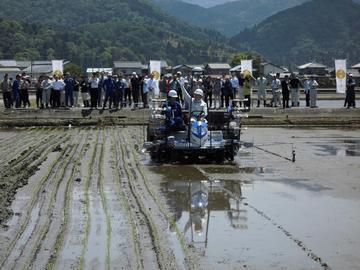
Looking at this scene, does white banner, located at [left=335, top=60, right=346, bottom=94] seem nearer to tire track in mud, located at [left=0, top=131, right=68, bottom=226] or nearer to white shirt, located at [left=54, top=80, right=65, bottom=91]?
white shirt, located at [left=54, top=80, right=65, bottom=91]

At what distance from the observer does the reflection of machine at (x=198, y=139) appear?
18.4 metres

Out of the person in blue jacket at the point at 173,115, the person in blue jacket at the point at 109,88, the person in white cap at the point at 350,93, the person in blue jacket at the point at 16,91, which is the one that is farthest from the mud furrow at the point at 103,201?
the person in white cap at the point at 350,93

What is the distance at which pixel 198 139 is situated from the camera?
1838cm

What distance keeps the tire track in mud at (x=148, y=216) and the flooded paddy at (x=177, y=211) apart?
0.02m

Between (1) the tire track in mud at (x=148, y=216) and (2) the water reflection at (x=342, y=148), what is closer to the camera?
(1) the tire track in mud at (x=148, y=216)

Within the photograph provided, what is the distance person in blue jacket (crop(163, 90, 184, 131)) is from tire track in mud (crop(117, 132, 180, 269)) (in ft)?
4.62

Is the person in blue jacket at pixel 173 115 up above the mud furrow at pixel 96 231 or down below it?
above

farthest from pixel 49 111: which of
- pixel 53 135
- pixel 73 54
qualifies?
pixel 73 54

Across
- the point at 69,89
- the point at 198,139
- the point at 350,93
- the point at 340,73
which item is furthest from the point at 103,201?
the point at 340,73

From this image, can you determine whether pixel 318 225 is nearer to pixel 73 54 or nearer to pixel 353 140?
pixel 353 140

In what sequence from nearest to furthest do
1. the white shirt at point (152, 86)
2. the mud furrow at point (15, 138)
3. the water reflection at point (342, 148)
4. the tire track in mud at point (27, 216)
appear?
the tire track in mud at point (27, 216) → the water reflection at point (342, 148) → the mud furrow at point (15, 138) → the white shirt at point (152, 86)

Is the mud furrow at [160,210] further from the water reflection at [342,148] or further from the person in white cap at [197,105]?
the water reflection at [342,148]

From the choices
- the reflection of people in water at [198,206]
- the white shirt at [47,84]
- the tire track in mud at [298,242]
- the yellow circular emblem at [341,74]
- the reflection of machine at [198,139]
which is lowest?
the tire track in mud at [298,242]

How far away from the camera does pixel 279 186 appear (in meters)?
14.7
